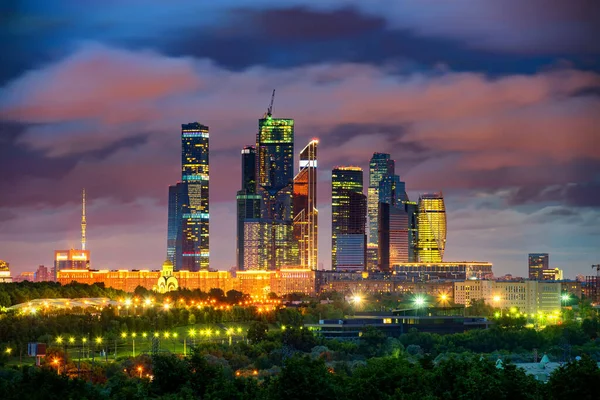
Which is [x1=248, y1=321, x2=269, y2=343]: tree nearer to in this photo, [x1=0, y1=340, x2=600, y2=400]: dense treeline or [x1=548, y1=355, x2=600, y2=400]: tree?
[x1=0, y1=340, x2=600, y2=400]: dense treeline

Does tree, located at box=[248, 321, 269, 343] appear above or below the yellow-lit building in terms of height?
below

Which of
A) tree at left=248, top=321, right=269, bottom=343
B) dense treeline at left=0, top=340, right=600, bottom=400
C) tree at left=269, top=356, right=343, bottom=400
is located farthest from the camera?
tree at left=248, top=321, right=269, bottom=343

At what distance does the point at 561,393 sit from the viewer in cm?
4997

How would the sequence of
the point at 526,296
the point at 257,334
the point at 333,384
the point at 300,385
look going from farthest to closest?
the point at 526,296, the point at 257,334, the point at 333,384, the point at 300,385

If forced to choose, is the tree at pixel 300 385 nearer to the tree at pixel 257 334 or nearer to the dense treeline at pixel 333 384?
the dense treeline at pixel 333 384

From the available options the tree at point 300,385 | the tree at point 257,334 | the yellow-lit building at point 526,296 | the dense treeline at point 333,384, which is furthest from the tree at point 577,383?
the yellow-lit building at point 526,296

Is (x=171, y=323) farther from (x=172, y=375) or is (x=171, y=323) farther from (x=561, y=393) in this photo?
(x=561, y=393)

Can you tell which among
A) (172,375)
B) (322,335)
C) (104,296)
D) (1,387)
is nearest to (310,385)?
(172,375)

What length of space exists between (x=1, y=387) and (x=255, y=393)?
13385mm

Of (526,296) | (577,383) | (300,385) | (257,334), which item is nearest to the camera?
(577,383)

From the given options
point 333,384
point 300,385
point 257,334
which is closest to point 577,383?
point 333,384

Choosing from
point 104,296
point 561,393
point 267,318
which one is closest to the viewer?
point 561,393

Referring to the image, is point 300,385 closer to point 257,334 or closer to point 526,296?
point 257,334

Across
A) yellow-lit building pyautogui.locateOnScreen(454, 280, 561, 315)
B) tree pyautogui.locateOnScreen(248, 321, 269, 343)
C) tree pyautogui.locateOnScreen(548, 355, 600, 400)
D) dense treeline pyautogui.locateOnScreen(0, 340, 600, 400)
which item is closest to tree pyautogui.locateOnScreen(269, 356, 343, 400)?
dense treeline pyautogui.locateOnScreen(0, 340, 600, 400)
